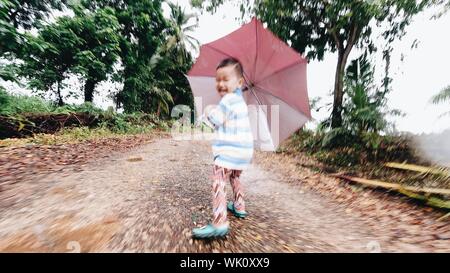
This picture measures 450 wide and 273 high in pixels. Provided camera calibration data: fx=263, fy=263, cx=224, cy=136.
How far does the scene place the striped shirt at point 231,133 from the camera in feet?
8.05

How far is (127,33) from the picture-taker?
17.0 m

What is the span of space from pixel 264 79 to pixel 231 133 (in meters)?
0.90

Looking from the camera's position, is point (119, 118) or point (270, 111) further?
point (119, 118)

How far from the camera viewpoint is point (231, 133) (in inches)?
96.7

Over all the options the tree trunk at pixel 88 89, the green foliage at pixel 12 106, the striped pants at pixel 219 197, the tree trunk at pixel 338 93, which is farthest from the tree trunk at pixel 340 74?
the tree trunk at pixel 88 89

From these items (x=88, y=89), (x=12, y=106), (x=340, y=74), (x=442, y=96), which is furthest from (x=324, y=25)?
(x=88, y=89)

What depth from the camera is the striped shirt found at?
2455 millimetres

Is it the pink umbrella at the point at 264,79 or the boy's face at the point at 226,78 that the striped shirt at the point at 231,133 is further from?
the pink umbrella at the point at 264,79

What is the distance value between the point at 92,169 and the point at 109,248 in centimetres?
308

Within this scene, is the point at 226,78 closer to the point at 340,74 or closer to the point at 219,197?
the point at 219,197

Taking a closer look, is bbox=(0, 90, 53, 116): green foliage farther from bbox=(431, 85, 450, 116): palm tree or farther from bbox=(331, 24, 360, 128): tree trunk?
bbox=(431, 85, 450, 116): palm tree
